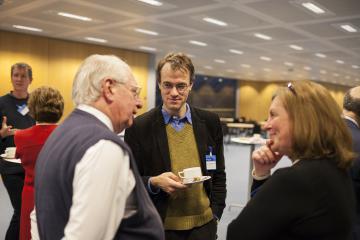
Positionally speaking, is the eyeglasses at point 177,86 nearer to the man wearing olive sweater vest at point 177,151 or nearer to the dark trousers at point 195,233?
the man wearing olive sweater vest at point 177,151

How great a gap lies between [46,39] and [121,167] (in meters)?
9.53

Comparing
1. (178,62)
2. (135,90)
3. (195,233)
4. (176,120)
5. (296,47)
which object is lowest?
(195,233)

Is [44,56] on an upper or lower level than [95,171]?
upper

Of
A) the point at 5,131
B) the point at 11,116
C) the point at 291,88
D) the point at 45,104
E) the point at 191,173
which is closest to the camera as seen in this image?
the point at 291,88

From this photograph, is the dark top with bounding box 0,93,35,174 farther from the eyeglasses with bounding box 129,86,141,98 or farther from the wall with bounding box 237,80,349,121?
the wall with bounding box 237,80,349,121

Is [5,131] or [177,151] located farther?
[5,131]

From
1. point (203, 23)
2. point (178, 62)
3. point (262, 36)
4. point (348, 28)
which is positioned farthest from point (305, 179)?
point (262, 36)

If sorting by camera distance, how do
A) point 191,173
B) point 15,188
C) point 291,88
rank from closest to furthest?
point 291,88
point 191,173
point 15,188

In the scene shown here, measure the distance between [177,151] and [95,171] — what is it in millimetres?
825

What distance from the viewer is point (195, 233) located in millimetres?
1613

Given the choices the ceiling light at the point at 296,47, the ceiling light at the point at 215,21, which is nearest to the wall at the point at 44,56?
the ceiling light at the point at 215,21

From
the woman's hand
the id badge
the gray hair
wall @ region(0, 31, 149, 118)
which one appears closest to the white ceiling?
wall @ region(0, 31, 149, 118)

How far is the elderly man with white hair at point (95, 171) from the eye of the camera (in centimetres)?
86

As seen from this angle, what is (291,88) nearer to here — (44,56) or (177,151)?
(177,151)
